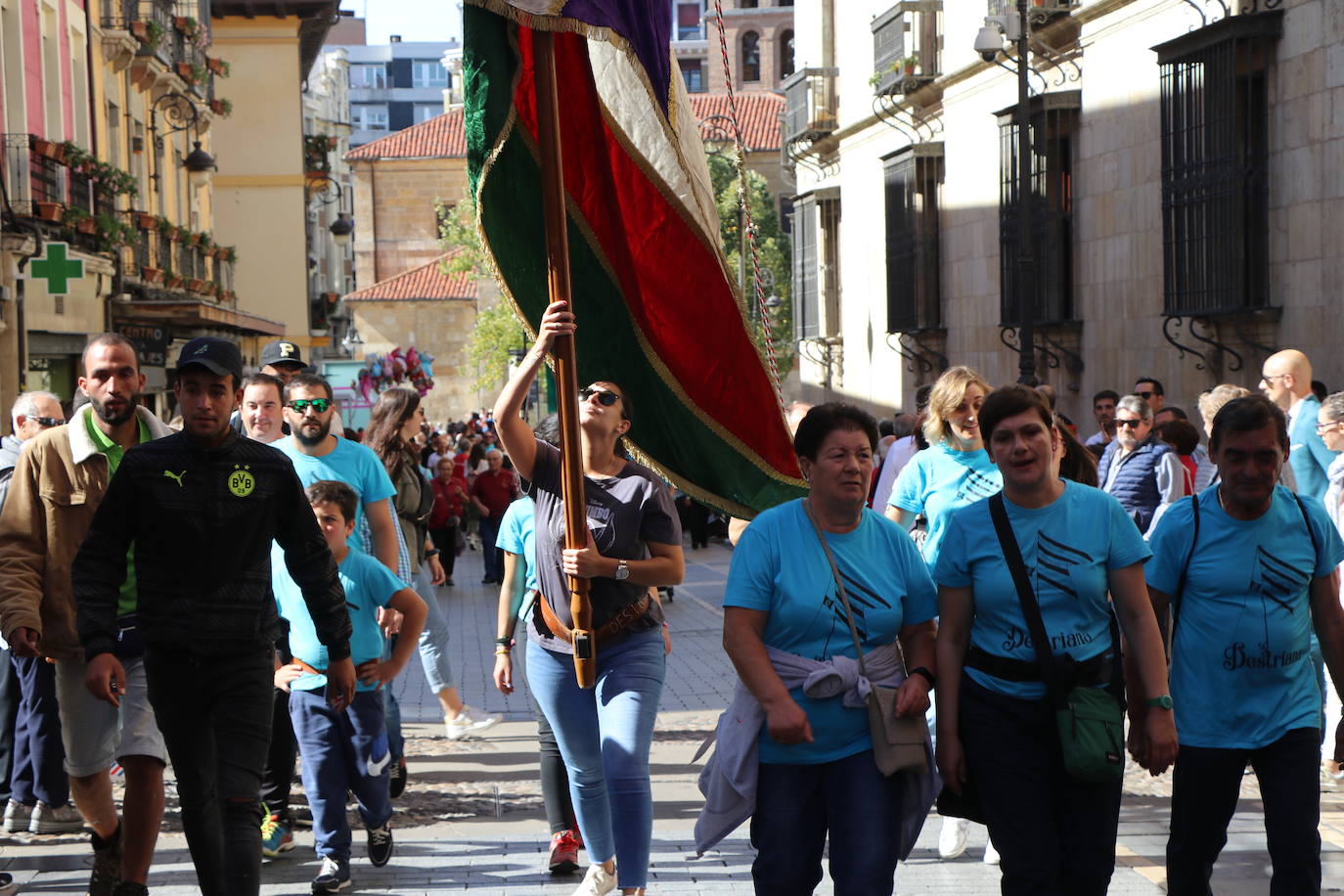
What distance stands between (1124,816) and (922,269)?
18342 mm

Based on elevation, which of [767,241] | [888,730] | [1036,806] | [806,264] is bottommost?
[1036,806]

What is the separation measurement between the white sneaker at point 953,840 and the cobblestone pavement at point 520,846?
0.04 m

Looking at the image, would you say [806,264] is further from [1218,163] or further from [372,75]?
[372,75]

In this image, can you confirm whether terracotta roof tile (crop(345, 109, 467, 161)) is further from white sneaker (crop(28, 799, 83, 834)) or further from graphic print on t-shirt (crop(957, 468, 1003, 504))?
graphic print on t-shirt (crop(957, 468, 1003, 504))

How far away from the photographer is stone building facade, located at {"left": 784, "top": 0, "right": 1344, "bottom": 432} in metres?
14.8

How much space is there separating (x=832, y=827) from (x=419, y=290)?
241ft

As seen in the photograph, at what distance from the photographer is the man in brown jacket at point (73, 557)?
6164mm

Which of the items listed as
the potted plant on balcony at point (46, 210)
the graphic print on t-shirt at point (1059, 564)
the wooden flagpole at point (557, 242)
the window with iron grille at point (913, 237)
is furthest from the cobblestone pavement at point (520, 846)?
the window with iron grille at point (913, 237)

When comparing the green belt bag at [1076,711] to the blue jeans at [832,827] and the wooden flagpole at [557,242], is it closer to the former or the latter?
the blue jeans at [832,827]

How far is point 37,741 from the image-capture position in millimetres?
7754

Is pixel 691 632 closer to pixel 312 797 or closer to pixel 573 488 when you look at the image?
pixel 312 797

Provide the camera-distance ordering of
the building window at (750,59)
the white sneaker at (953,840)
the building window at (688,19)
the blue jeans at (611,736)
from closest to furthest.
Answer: the blue jeans at (611,736), the white sneaker at (953,840), the building window at (750,59), the building window at (688,19)

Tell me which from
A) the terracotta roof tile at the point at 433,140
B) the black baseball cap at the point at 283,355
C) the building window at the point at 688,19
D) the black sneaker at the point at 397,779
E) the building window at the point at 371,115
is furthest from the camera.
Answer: the building window at the point at 371,115

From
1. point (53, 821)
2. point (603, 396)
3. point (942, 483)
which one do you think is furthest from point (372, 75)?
point (603, 396)
